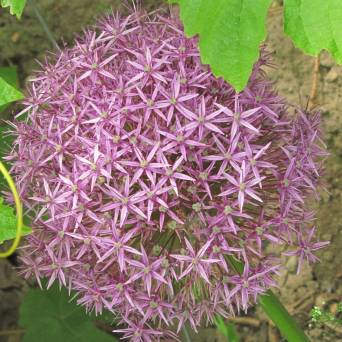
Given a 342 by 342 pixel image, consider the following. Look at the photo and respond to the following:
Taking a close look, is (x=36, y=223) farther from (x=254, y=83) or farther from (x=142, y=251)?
(x=254, y=83)

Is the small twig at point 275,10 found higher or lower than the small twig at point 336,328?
higher

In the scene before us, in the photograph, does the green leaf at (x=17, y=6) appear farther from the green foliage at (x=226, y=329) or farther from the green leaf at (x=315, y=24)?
Result: the green foliage at (x=226, y=329)

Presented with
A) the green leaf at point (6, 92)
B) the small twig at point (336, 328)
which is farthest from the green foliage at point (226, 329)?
the green leaf at point (6, 92)

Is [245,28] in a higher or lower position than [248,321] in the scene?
higher

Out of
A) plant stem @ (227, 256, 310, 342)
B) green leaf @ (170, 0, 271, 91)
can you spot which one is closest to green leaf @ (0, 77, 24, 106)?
green leaf @ (170, 0, 271, 91)

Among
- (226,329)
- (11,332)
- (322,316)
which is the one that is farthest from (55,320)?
(322,316)

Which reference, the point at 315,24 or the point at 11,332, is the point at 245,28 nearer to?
the point at 315,24
